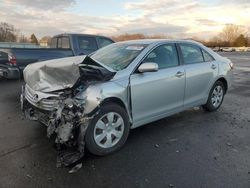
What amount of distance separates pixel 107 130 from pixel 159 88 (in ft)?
3.98

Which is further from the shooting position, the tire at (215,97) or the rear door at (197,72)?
the tire at (215,97)

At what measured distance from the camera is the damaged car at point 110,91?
3.51m

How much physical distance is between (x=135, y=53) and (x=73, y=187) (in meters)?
2.42

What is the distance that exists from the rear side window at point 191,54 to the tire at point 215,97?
31.5 inches

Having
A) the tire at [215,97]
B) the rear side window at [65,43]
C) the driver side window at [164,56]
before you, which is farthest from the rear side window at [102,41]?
the driver side window at [164,56]

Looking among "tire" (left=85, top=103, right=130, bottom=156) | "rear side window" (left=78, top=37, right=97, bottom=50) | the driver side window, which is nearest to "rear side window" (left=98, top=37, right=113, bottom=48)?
"rear side window" (left=78, top=37, right=97, bottom=50)

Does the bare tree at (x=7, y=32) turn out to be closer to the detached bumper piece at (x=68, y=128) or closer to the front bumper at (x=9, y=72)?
the front bumper at (x=9, y=72)

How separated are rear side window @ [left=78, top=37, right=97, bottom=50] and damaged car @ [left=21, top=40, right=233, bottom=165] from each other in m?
4.61

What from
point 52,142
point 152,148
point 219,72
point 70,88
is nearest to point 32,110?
point 52,142

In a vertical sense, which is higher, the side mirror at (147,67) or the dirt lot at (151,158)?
the side mirror at (147,67)

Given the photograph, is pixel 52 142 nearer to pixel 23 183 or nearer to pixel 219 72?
pixel 23 183

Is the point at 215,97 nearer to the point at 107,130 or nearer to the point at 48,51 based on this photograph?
the point at 107,130

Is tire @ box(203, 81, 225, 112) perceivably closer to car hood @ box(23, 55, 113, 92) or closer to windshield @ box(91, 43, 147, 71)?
windshield @ box(91, 43, 147, 71)

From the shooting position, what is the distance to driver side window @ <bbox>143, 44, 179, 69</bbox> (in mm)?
4500
